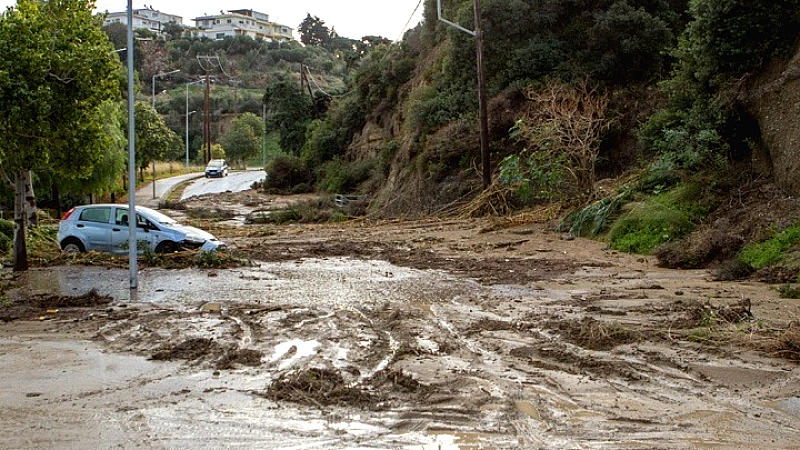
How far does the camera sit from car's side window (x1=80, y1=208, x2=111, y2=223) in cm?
2138

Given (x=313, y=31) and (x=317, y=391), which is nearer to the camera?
(x=317, y=391)

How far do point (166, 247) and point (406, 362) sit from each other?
13.0 metres

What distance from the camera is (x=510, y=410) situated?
755 centimetres

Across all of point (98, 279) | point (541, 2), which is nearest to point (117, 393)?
point (98, 279)

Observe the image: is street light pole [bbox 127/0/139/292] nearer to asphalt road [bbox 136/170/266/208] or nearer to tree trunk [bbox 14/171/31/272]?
tree trunk [bbox 14/171/31/272]

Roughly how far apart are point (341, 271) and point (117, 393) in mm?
10074

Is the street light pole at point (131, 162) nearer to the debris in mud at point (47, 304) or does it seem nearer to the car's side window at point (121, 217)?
the debris in mud at point (47, 304)

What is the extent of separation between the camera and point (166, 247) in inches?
826

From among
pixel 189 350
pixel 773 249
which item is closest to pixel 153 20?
pixel 773 249

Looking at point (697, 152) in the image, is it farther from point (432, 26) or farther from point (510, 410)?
point (432, 26)

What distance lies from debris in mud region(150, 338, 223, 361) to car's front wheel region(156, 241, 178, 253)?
1055 cm

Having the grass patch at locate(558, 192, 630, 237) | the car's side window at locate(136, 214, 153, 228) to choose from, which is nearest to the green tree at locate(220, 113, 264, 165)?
the car's side window at locate(136, 214, 153, 228)

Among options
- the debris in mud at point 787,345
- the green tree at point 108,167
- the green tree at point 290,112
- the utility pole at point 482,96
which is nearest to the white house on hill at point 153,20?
the green tree at point 290,112

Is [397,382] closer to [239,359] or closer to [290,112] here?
[239,359]
